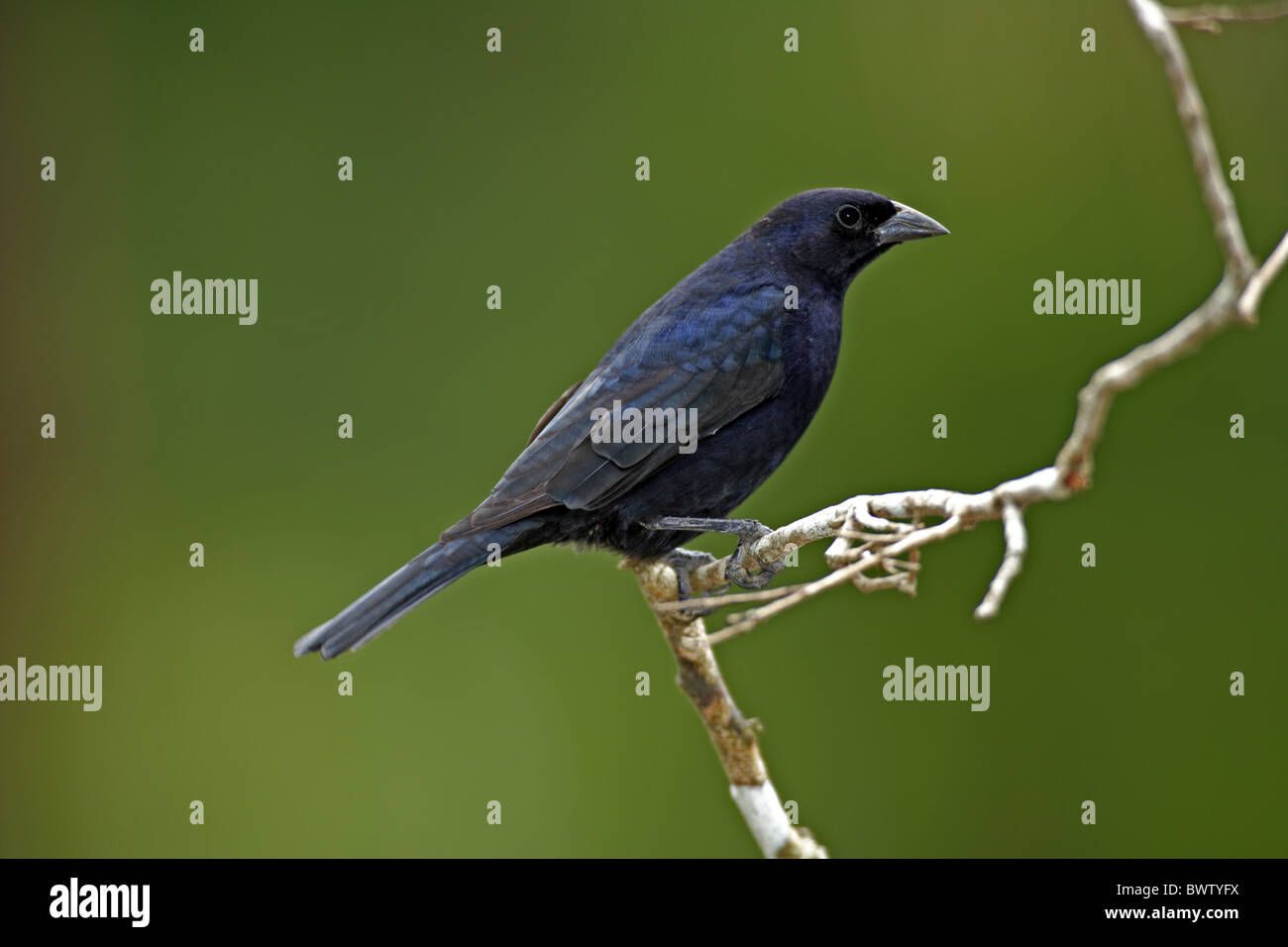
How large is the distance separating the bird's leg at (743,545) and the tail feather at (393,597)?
69 centimetres

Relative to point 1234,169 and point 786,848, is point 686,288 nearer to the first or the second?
point 786,848

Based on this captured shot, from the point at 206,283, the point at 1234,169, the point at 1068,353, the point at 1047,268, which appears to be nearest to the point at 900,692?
the point at 1068,353

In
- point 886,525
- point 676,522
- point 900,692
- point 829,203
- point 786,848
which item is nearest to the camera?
point 886,525

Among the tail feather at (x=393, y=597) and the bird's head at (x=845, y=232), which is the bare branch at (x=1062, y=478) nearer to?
the tail feather at (x=393, y=597)

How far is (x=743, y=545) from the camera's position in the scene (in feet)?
12.6

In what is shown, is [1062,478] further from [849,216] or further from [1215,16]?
[849,216]

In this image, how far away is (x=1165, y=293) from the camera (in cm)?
639

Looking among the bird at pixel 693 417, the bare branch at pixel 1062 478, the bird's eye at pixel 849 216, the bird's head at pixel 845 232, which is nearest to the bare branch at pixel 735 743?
the bird at pixel 693 417

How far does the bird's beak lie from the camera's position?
4.41 metres

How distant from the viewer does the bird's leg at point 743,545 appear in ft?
12.3

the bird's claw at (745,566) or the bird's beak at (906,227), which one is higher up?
the bird's beak at (906,227)

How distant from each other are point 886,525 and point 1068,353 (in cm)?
437

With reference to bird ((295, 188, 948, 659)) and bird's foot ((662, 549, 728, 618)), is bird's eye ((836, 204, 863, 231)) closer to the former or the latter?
bird ((295, 188, 948, 659))

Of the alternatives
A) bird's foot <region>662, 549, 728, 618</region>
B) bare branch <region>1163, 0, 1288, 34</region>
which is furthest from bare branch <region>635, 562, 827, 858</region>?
bare branch <region>1163, 0, 1288, 34</region>
